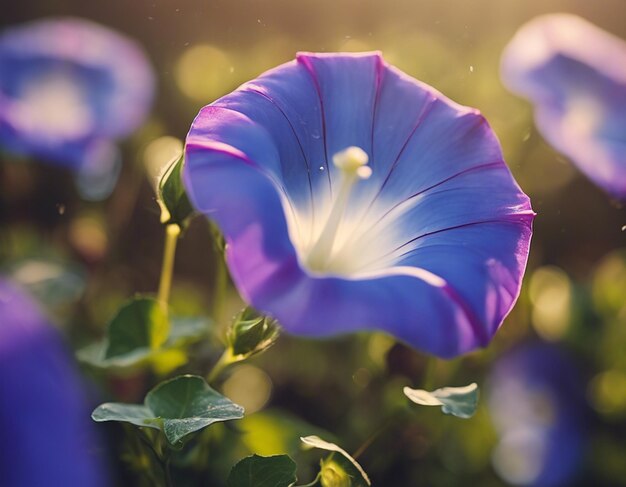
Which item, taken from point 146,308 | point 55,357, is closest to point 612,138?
point 146,308

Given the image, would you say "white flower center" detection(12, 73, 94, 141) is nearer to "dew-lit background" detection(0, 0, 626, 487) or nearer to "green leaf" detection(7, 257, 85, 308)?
"dew-lit background" detection(0, 0, 626, 487)

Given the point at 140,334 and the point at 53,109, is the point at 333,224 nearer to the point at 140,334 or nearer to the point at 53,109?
the point at 140,334

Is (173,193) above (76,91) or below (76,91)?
above

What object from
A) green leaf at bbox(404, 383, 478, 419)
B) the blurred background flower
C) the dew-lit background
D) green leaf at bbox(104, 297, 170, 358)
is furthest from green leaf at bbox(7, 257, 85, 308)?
green leaf at bbox(404, 383, 478, 419)

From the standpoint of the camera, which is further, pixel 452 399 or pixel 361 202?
pixel 361 202

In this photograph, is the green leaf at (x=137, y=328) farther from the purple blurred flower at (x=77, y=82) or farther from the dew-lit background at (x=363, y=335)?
the purple blurred flower at (x=77, y=82)

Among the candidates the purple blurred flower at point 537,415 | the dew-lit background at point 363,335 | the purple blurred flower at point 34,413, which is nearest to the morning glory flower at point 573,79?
the dew-lit background at point 363,335

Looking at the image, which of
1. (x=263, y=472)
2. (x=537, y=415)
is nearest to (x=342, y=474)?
(x=263, y=472)
